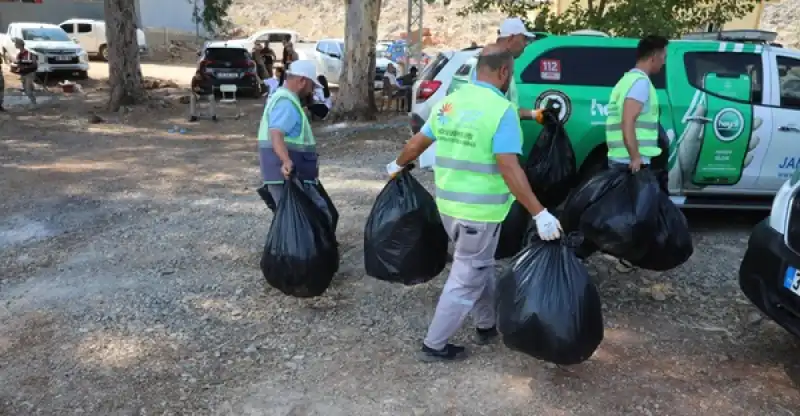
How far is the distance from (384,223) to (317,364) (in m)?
0.86

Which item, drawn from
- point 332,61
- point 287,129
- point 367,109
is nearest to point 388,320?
point 287,129

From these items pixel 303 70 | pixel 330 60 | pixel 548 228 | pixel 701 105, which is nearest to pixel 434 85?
pixel 701 105

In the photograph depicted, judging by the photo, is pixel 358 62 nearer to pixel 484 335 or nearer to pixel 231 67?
pixel 231 67

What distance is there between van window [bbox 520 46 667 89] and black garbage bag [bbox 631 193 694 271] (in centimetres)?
187

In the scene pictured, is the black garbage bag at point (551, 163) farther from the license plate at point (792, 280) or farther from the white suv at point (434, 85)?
the white suv at point (434, 85)

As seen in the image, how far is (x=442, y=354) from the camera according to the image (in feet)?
11.4

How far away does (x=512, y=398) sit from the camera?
315 cm

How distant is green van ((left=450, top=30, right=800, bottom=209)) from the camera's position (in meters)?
5.32

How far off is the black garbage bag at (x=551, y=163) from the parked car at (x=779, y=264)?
4.32 feet

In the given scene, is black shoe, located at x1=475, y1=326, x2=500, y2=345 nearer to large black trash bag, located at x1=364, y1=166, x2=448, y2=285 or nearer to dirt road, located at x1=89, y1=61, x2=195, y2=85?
large black trash bag, located at x1=364, y1=166, x2=448, y2=285

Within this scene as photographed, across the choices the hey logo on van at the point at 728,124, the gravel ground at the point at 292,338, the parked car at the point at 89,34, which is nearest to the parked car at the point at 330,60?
the parked car at the point at 89,34

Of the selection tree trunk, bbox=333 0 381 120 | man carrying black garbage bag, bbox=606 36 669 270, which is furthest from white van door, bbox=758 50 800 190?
tree trunk, bbox=333 0 381 120

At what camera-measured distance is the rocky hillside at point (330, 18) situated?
44.7 meters

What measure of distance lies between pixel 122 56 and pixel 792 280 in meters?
14.5
